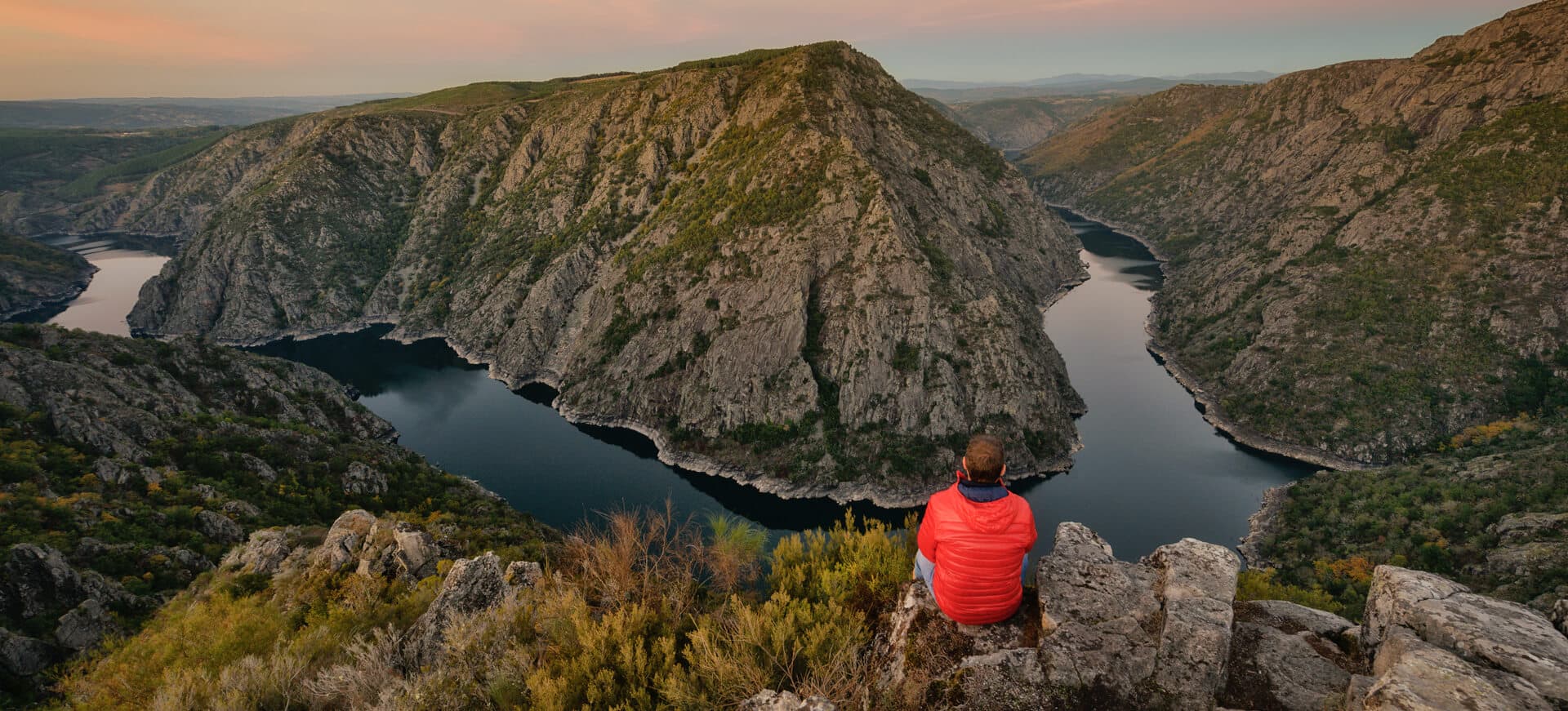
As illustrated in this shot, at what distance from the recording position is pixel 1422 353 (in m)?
78.1

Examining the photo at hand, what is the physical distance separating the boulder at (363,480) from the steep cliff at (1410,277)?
108180 mm

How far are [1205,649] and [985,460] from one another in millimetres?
3892

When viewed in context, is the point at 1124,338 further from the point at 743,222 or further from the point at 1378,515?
the point at 743,222

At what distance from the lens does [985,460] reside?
8.66 metres

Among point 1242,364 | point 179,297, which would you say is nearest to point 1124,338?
point 1242,364

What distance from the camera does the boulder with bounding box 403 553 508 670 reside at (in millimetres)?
14031

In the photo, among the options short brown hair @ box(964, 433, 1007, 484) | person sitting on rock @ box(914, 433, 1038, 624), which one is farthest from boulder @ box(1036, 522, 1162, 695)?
short brown hair @ box(964, 433, 1007, 484)

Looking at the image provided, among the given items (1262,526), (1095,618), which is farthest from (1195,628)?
(1262,526)

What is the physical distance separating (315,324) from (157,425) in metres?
96.7

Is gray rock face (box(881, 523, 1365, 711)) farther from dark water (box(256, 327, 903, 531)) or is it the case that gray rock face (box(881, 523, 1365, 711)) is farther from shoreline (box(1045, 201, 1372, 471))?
shoreline (box(1045, 201, 1372, 471))

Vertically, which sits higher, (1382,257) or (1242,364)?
(1382,257)

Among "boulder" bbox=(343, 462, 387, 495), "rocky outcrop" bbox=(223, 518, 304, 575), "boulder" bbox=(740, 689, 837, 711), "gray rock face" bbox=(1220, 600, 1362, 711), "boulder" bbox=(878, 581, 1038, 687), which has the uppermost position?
"gray rock face" bbox=(1220, 600, 1362, 711)

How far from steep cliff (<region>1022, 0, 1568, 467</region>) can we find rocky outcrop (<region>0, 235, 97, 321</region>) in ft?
873

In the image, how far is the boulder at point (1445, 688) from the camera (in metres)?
5.71
